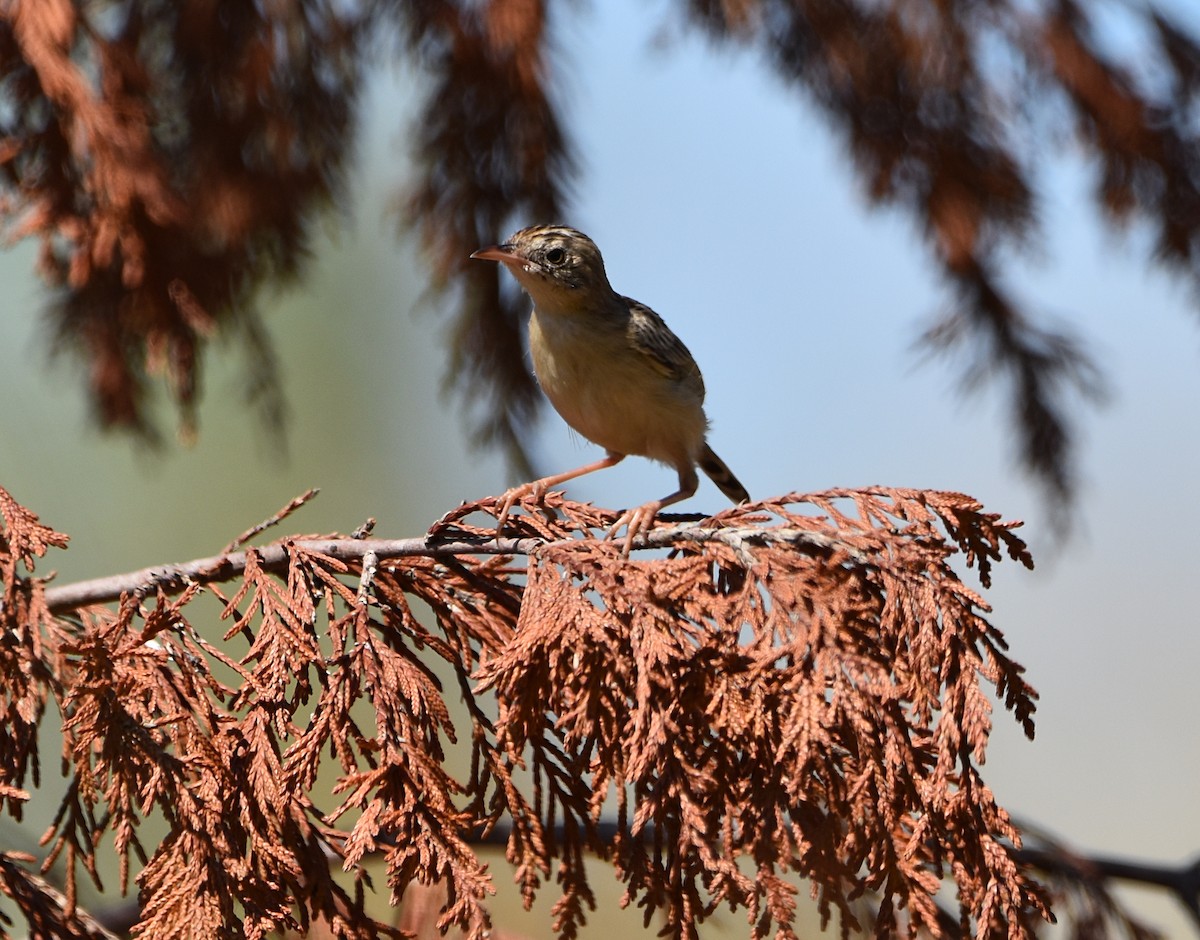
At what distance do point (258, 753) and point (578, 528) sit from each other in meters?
0.72

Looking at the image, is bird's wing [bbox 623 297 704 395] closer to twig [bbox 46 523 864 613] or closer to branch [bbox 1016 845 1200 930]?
twig [bbox 46 523 864 613]

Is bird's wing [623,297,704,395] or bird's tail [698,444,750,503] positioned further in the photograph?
bird's tail [698,444,750,503]

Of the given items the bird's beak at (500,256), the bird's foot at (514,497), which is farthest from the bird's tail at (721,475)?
the bird's foot at (514,497)

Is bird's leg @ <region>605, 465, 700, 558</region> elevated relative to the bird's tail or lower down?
lower down

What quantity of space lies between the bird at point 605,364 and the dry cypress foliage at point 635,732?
1223mm

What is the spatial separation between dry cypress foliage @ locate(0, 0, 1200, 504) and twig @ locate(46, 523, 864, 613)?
1215 millimetres

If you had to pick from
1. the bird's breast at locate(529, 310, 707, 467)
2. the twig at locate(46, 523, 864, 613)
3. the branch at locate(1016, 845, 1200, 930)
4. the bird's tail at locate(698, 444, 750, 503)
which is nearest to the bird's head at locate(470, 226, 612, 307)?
the bird's breast at locate(529, 310, 707, 467)

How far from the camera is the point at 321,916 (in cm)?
206

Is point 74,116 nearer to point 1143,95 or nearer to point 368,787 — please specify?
point 368,787

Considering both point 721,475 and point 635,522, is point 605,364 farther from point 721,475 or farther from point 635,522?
point 635,522

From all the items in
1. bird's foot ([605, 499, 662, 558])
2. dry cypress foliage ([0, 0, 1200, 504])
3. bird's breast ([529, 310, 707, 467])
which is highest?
dry cypress foliage ([0, 0, 1200, 504])

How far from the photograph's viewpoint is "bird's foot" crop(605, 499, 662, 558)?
1969mm

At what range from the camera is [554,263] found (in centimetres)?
352

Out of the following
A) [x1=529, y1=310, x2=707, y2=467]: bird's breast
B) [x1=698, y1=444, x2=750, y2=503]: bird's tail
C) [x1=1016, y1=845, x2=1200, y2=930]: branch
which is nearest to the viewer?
[x1=1016, y1=845, x2=1200, y2=930]: branch
